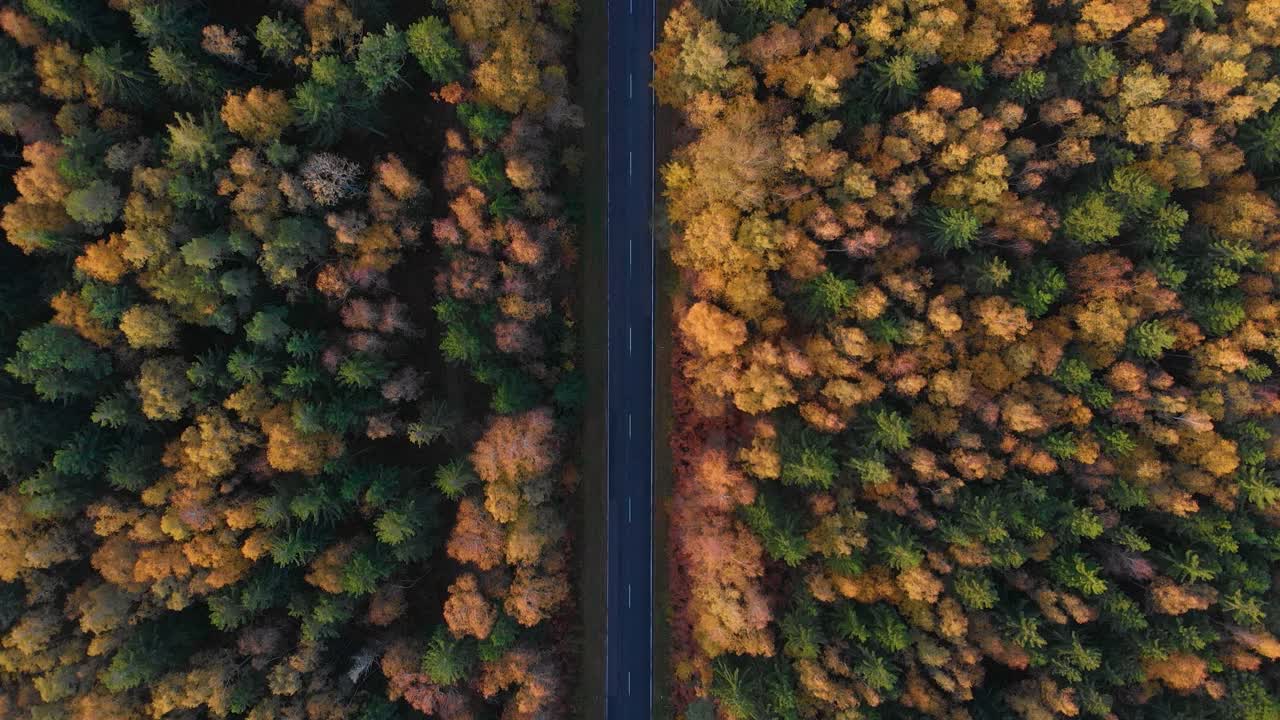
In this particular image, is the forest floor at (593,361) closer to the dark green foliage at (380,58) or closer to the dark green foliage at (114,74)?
the dark green foliage at (380,58)

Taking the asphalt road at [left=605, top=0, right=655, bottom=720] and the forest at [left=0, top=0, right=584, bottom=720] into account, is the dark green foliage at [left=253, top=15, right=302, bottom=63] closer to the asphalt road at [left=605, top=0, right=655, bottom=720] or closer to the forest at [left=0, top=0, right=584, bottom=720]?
the forest at [left=0, top=0, right=584, bottom=720]

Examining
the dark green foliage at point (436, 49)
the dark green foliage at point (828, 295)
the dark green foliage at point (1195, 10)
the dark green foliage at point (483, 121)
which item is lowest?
the dark green foliage at point (828, 295)

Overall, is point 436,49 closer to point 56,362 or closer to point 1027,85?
point 56,362

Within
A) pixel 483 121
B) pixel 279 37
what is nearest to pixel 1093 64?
pixel 483 121

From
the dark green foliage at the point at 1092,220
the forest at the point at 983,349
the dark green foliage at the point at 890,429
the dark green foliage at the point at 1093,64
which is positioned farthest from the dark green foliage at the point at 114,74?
the dark green foliage at the point at 1092,220

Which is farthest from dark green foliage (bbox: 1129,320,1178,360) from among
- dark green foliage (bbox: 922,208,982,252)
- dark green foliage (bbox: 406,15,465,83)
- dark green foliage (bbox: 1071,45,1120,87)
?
dark green foliage (bbox: 406,15,465,83)

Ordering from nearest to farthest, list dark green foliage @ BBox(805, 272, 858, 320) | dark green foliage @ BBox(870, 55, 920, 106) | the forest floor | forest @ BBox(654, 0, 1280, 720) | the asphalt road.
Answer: dark green foliage @ BBox(870, 55, 920, 106), forest @ BBox(654, 0, 1280, 720), dark green foliage @ BBox(805, 272, 858, 320), the forest floor, the asphalt road

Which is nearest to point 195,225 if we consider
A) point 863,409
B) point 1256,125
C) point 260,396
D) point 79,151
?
point 79,151

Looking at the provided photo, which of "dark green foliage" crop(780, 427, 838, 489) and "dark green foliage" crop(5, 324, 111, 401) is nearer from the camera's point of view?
"dark green foliage" crop(5, 324, 111, 401)
